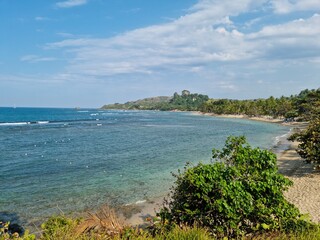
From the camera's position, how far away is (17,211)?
15.6 metres

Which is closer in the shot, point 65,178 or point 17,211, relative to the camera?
point 17,211

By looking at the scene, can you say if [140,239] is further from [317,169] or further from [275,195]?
[317,169]

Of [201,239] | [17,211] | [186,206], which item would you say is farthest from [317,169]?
[17,211]

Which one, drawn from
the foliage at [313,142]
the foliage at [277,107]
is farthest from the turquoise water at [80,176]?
the foliage at [277,107]

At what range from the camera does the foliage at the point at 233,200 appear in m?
7.42

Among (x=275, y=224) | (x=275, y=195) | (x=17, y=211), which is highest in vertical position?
(x=275, y=195)

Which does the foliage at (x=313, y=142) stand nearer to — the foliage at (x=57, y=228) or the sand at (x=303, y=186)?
the sand at (x=303, y=186)

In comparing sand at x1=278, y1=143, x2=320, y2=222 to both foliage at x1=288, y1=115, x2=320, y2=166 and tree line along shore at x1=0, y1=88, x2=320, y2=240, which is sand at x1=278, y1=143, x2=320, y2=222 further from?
tree line along shore at x1=0, y1=88, x2=320, y2=240

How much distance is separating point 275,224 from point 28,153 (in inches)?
1305

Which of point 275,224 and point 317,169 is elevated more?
point 275,224

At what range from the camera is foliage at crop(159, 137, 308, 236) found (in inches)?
292

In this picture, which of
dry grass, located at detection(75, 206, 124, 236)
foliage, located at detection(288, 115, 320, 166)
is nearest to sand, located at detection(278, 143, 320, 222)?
foliage, located at detection(288, 115, 320, 166)

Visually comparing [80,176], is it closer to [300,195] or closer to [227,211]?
[300,195]

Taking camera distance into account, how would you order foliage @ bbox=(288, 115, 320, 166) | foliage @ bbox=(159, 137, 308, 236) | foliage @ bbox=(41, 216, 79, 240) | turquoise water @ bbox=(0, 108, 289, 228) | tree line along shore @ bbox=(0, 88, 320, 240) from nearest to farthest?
foliage @ bbox=(41, 216, 79, 240) → tree line along shore @ bbox=(0, 88, 320, 240) → foliage @ bbox=(159, 137, 308, 236) → turquoise water @ bbox=(0, 108, 289, 228) → foliage @ bbox=(288, 115, 320, 166)
